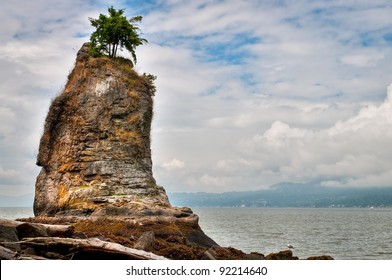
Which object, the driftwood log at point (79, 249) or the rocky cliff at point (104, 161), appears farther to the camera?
the rocky cliff at point (104, 161)

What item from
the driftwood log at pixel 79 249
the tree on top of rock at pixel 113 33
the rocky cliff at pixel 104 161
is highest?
the tree on top of rock at pixel 113 33

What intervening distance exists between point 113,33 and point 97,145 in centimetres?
1037

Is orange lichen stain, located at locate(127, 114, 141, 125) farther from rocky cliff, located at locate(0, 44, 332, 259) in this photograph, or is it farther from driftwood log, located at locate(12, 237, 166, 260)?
driftwood log, located at locate(12, 237, 166, 260)

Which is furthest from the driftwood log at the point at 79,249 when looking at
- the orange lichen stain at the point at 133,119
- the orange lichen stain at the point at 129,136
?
the orange lichen stain at the point at 133,119

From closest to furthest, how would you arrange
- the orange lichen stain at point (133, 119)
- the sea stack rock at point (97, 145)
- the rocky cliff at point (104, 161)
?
the rocky cliff at point (104, 161), the sea stack rock at point (97, 145), the orange lichen stain at point (133, 119)

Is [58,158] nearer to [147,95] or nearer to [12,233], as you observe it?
[147,95]

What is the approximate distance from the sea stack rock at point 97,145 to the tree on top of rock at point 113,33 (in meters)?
1.65

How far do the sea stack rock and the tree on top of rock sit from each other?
5.40ft

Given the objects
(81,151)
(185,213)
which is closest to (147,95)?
(81,151)

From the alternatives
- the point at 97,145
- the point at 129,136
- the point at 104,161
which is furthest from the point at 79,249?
the point at 129,136

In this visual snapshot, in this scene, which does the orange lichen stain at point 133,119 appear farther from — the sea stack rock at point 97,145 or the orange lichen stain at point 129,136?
the orange lichen stain at point 129,136

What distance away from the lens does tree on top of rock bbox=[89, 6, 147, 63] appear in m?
38.5

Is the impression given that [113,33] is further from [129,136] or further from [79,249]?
[79,249]

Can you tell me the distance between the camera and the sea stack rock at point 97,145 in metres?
32.0
